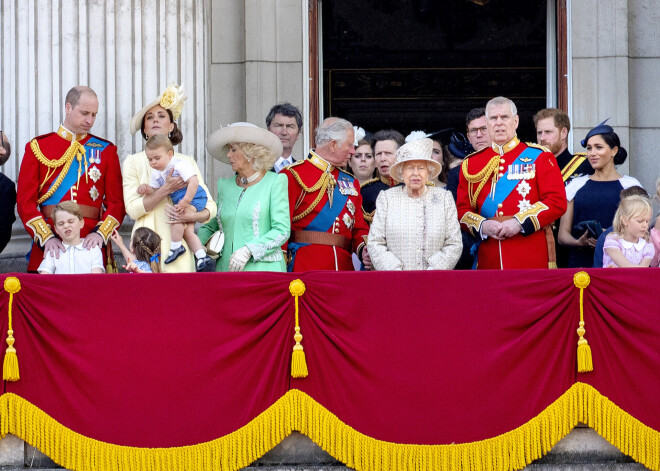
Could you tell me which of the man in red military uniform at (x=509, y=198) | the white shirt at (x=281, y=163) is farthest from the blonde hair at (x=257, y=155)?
the man in red military uniform at (x=509, y=198)

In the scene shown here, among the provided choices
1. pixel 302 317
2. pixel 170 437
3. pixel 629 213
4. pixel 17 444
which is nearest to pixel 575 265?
pixel 629 213

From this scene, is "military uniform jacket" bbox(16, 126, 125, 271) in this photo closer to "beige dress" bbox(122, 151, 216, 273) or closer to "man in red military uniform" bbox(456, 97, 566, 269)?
"beige dress" bbox(122, 151, 216, 273)

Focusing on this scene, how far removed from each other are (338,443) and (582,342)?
133 cm

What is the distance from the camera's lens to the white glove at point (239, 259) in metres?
7.50

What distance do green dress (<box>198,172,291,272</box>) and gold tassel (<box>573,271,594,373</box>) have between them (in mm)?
1743

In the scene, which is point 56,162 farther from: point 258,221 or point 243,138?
point 258,221

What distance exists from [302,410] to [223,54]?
4.36 m

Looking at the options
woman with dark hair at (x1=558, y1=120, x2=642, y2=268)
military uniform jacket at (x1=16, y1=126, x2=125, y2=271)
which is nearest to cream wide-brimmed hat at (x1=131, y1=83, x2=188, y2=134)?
military uniform jacket at (x1=16, y1=126, x2=125, y2=271)

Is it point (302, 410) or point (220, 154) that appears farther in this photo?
point (220, 154)

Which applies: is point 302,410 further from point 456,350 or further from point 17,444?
point 17,444

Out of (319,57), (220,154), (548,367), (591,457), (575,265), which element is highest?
(319,57)

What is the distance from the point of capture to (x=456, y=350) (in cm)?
679

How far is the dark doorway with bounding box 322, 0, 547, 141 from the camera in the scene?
563 inches

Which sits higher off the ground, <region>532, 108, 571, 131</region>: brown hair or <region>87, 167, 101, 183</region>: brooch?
<region>532, 108, 571, 131</region>: brown hair
